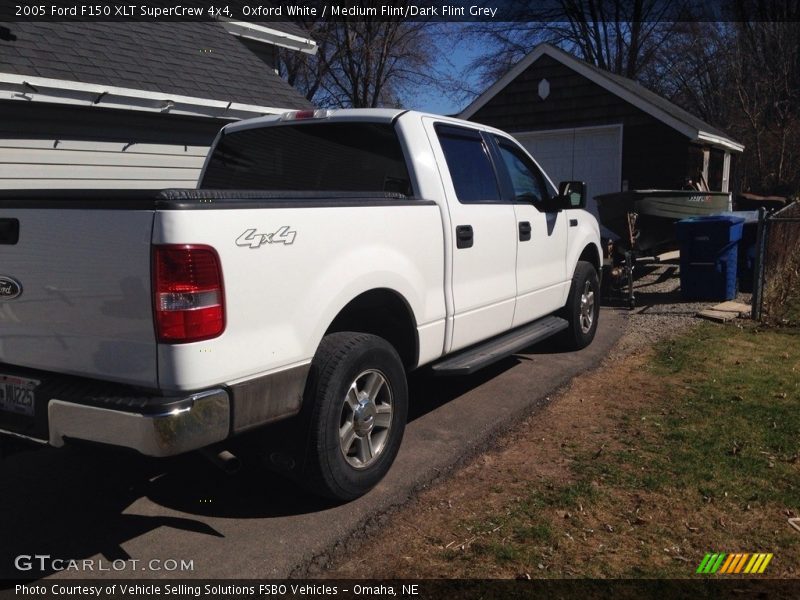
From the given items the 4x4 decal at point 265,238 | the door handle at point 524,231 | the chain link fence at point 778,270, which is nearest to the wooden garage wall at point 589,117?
the chain link fence at point 778,270

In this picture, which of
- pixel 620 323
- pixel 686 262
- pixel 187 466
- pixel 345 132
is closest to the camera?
pixel 187 466

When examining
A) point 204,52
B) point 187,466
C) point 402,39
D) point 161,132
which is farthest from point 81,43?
point 402,39

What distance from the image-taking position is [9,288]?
10.1 ft

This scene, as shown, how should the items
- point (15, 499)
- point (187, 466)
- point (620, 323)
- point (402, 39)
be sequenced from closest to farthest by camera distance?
point (15, 499) → point (187, 466) → point (620, 323) → point (402, 39)

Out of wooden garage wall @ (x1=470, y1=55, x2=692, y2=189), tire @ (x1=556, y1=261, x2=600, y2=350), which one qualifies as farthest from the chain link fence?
wooden garage wall @ (x1=470, y1=55, x2=692, y2=189)

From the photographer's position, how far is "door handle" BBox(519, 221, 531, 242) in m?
5.36

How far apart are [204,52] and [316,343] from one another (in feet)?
28.6

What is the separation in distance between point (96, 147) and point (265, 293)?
642 cm

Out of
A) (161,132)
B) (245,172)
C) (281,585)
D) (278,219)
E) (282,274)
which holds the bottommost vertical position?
(281,585)

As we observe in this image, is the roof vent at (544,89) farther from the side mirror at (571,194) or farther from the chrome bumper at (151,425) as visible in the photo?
the chrome bumper at (151,425)

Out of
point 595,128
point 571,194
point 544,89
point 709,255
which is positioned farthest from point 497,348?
point 544,89

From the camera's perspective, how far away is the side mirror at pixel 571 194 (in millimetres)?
5918

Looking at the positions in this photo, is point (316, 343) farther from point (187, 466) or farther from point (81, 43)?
point (81, 43)

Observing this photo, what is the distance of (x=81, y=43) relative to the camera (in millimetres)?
8875
